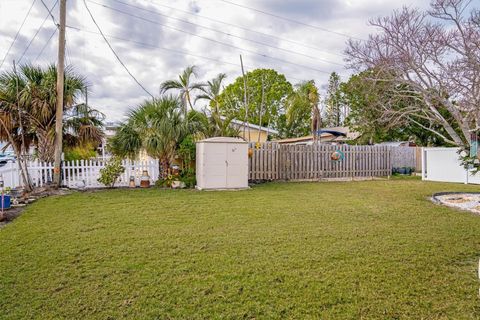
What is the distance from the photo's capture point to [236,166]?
9953 millimetres

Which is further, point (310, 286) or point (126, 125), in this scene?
point (126, 125)

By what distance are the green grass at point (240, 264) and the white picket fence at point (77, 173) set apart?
150 inches

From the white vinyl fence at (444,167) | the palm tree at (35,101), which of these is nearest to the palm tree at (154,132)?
the palm tree at (35,101)

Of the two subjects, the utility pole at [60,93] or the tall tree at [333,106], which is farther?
the tall tree at [333,106]

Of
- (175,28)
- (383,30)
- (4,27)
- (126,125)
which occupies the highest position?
(175,28)

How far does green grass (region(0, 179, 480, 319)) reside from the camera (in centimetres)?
249

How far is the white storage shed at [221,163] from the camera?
9.57 metres

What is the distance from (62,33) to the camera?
361 inches

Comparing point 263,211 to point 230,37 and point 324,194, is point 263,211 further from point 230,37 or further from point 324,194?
point 230,37

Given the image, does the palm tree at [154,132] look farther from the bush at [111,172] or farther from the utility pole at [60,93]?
the utility pole at [60,93]

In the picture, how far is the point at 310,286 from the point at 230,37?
51.0 ft

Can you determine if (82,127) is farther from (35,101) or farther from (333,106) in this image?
(333,106)

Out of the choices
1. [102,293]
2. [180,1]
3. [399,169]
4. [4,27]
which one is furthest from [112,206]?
[399,169]

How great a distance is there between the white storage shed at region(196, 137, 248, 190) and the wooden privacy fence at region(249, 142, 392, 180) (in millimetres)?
1732
